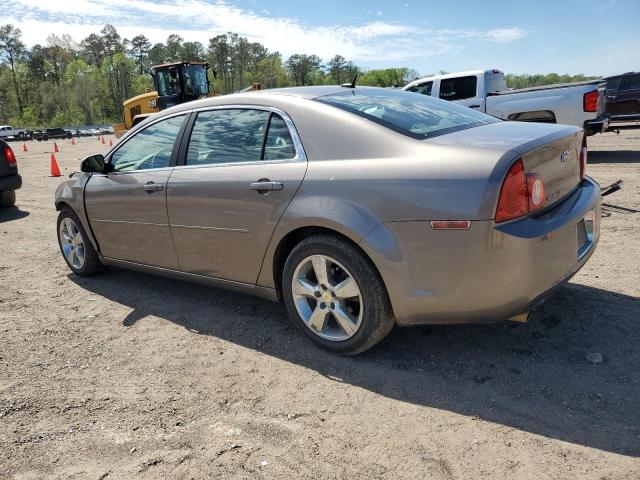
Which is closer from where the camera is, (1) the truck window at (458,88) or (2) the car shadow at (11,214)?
(2) the car shadow at (11,214)

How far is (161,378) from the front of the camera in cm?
307

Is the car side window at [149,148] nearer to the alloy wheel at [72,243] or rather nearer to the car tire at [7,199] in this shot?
the alloy wheel at [72,243]

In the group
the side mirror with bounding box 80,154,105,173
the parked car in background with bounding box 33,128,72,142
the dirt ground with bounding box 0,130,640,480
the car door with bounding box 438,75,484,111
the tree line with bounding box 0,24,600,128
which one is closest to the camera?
the dirt ground with bounding box 0,130,640,480

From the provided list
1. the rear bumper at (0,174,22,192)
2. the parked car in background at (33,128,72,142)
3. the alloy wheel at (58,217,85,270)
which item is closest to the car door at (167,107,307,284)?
the alloy wheel at (58,217,85,270)

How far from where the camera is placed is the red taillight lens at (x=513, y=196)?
2430 millimetres

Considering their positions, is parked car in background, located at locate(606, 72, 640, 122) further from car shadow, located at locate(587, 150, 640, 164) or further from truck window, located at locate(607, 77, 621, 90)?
car shadow, located at locate(587, 150, 640, 164)

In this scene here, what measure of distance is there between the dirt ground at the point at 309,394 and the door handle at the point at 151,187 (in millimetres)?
976

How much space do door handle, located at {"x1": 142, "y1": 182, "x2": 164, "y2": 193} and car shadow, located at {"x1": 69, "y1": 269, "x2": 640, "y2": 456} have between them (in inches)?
38.8

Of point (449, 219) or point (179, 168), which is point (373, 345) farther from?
point (179, 168)

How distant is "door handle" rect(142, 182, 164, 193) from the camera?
383 cm

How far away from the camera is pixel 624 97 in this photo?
1416 centimetres

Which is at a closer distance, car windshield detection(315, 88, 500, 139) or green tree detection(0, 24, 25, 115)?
car windshield detection(315, 88, 500, 139)

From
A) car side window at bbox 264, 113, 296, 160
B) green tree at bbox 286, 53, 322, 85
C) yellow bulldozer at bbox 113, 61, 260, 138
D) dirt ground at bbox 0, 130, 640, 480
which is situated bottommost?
dirt ground at bbox 0, 130, 640, 480

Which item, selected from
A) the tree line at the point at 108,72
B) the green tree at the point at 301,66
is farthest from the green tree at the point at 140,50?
the green tree at the point at 301,66
